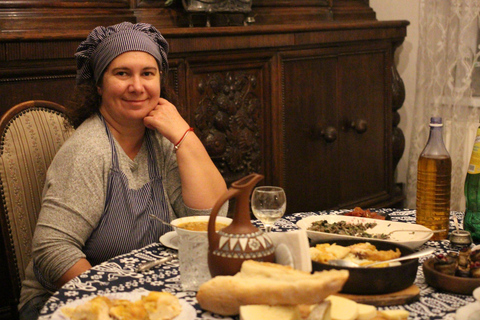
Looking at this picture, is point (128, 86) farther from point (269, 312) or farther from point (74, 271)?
point (269, 312)

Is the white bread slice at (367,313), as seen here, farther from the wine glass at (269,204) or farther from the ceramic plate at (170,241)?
the ceramic plate at (170,241)

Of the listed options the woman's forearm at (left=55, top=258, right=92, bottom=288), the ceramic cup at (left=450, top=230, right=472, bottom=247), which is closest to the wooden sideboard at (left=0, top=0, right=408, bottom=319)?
the woman's forearm at (left=55, top=258, right=92, bottom=288)

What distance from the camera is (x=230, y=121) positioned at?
302 centimetres

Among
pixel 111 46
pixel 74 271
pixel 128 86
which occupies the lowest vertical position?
pixel 74 271

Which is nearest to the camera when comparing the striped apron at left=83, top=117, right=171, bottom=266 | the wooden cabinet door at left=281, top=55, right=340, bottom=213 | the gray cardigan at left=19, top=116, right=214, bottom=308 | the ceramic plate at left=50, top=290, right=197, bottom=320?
the ceramic plate at left=50, top=290, right=197, bottom=320

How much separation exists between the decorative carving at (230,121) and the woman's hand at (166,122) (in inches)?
33.8

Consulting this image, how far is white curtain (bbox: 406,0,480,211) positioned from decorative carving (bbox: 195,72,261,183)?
1.23 m

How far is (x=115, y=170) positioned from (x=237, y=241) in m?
0.78

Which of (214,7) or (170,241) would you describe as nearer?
(170,241)

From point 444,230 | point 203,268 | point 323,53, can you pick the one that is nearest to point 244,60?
point 323,53

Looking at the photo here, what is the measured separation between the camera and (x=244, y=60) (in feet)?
10.0

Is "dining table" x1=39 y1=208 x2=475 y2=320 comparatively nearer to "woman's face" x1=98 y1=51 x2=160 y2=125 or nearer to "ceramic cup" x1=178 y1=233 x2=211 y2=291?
"ceramic cup" x1=178 y1=233 x2=211 y2=291

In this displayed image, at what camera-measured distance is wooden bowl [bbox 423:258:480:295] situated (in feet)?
4.15

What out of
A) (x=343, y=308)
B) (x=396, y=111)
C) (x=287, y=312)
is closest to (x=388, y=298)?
(x=343, y=308)
